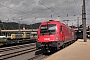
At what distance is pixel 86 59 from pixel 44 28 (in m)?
6.78

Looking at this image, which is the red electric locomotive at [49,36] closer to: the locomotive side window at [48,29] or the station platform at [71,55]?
the locomotive side window at [48,29]

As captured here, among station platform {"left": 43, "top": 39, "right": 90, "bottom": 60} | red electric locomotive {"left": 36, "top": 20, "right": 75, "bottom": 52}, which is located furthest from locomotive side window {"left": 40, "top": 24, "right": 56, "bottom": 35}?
station platform {"left": 43, "top": 39, "right": 90, "bottom": 60}

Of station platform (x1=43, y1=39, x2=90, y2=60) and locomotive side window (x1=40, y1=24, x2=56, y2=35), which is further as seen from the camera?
locomotive side window (x1=40, y1=24, x2=56, y2=35)

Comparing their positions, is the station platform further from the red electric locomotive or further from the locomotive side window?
the locomotive side window

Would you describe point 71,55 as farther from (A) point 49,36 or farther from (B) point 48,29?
(B) point 48,29

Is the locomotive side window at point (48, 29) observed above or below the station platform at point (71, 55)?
above

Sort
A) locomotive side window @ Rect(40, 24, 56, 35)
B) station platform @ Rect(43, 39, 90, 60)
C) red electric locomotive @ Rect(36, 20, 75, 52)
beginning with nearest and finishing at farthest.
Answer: station platform @ Rect(43, 39, 90, 60) → red electric locomotive @ Rect(36, 20, 75, 52) → locomotive side window @ Rect(40, 24, 56, 35)

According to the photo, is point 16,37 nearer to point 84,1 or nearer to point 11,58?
point 84,1

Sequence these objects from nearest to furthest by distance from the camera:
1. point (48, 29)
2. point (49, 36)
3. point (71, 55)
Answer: point (71, 55) < point (49, 36) < point (48, 29)

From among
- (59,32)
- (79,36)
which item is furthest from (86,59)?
(79,36)

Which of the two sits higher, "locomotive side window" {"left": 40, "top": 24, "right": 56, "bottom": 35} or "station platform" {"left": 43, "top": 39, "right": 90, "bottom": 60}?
"locomotive side window" {"left": 40, "top": 24, "right": 56, "bottom": 35}

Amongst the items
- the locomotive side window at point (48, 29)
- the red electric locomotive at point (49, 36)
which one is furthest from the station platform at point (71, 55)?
the locomotive side window at point (48, 29)

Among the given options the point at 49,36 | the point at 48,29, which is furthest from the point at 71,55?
the point at 48,29

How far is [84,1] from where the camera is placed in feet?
124
